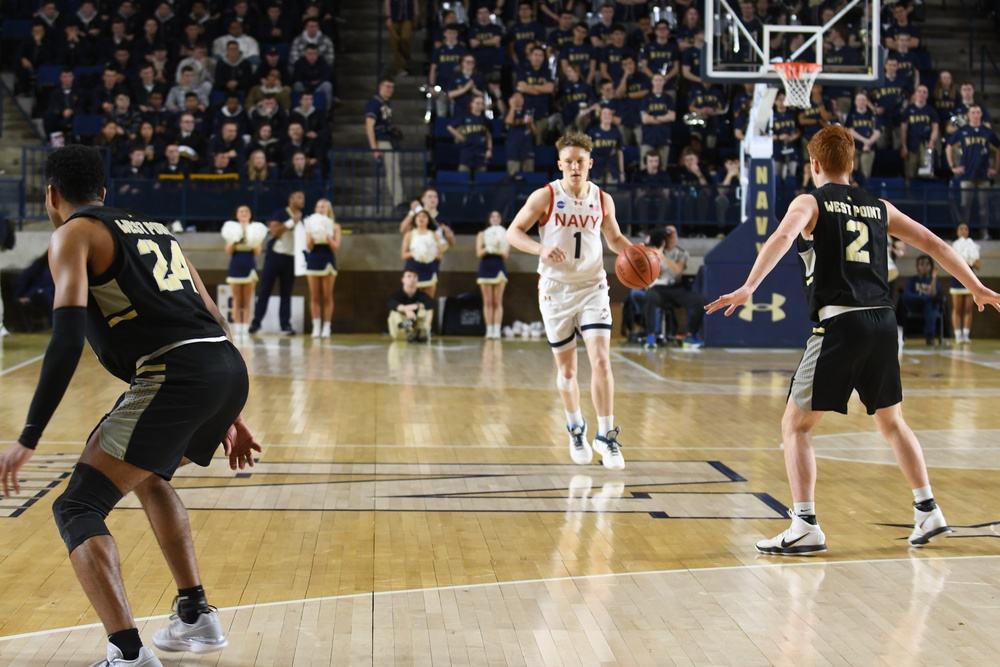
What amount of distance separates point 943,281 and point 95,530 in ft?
60.9

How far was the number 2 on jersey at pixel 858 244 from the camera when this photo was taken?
217 inches

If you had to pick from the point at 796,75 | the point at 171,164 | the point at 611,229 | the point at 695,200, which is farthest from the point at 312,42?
the point at 611,229

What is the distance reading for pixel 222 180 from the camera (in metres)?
19.3

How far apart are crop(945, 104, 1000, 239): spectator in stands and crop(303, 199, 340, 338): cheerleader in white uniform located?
32.1 feet

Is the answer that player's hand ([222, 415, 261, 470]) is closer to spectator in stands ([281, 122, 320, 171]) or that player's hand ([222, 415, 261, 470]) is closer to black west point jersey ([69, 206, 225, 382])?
black west point jersey ([69, 206, 225, 382])

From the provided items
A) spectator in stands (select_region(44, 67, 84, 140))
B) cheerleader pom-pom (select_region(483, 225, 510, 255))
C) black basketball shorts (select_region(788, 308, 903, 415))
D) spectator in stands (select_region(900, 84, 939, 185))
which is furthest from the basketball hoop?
spectator in stands (select_region(44, 67, 84, 140))

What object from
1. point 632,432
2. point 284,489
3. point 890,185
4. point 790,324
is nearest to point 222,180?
point 790,324

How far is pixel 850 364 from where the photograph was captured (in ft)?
17.9

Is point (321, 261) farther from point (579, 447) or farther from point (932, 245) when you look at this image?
point (932, 245)

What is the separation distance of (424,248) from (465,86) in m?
3.67

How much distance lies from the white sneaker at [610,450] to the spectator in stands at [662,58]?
46.4 ft

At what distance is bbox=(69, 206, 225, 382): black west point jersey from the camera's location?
3.97 m

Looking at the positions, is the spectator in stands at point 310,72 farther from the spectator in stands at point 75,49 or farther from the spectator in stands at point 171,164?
the spectator in stands at point 75,49

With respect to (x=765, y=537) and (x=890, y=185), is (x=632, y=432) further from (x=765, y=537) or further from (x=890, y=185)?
(x=890, y=185)
